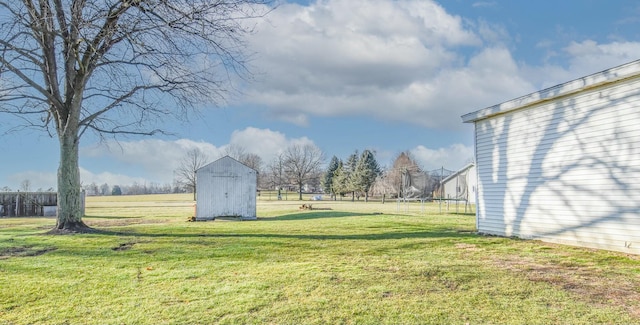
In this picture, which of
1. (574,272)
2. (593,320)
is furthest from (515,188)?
(593,320)

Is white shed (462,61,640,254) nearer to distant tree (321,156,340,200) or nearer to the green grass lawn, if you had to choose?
the green grass lawn

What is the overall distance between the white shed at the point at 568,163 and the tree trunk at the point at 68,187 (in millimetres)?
10938

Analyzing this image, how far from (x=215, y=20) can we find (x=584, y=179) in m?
8.77

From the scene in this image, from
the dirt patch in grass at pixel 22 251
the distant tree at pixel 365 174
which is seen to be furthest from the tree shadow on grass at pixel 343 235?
the distant tree at pixel 365 174

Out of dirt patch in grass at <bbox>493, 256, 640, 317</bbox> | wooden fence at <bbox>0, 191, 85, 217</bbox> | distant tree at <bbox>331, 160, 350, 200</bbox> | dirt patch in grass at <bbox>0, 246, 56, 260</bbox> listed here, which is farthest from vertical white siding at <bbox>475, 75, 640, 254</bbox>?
distant tree at <bbox>331, 160, 350, 200</bbox>

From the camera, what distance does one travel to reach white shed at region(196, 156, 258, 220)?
723 inches

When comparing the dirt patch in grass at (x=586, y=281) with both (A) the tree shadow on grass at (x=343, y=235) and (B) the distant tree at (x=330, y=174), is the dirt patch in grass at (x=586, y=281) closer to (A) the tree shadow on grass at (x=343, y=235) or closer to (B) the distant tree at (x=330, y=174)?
(A) the tree shadow on grass at (x=343, y=235)

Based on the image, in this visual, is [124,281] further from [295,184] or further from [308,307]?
[295,184]

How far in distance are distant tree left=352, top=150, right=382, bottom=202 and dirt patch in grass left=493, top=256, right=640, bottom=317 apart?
45.9 m

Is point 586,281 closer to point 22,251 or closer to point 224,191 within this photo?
point 22,251

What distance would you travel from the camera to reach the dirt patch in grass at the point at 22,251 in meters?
7.11

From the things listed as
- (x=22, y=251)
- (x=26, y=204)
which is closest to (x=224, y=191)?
(x=22, y=251)

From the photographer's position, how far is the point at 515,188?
31.3 feet

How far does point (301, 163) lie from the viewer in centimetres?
5938
